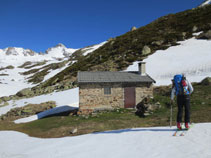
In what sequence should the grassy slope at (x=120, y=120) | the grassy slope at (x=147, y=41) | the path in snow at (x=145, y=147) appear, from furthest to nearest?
the grassy slope at (x=147, y=41), the grassy slope at (x=120, y=120), the path in snow at (x=145, y=147)

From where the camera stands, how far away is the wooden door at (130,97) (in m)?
15.9

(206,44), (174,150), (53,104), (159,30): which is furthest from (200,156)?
(159,30)

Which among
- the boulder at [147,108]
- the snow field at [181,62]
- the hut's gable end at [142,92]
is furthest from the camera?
the snow field at [181,62]

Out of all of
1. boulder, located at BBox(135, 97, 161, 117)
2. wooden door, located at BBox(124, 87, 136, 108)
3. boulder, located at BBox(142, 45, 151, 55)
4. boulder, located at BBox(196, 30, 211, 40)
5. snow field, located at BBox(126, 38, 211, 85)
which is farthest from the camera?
boulder, located at BBox(142, 45, 151, 55)

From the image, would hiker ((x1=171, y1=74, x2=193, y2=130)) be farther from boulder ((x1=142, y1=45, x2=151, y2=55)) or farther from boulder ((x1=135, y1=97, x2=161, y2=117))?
boulder ((x1=142, y1=45, x2=151, y2=55))

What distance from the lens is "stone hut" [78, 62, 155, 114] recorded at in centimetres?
1496

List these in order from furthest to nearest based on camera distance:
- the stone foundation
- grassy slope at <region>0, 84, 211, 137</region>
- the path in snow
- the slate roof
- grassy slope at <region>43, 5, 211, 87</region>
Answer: grassy slope at <region>43, 5, 211, 87</region>, the slate roof, the stone foundation, grassy slope at <region>0, 84, 211, 137</region>, the path in snow

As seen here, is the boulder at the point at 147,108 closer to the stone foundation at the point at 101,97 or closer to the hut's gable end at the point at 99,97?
the stone foundation at the point at 101,97

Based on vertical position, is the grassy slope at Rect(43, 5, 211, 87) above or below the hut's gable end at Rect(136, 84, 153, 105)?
above

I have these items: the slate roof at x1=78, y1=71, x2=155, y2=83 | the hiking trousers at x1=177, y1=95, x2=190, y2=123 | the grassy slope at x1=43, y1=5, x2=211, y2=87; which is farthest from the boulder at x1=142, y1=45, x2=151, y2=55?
the hiking trousers at x1=177, y1=95, x2=190, y2=123

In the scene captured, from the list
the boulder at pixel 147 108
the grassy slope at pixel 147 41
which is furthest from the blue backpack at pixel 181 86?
the grassy slope at pixel 147 41

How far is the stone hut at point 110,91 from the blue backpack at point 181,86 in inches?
401

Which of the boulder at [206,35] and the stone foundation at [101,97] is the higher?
the boulder at [206,35]

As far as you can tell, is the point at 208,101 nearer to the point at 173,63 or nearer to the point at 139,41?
the point at 173,63
